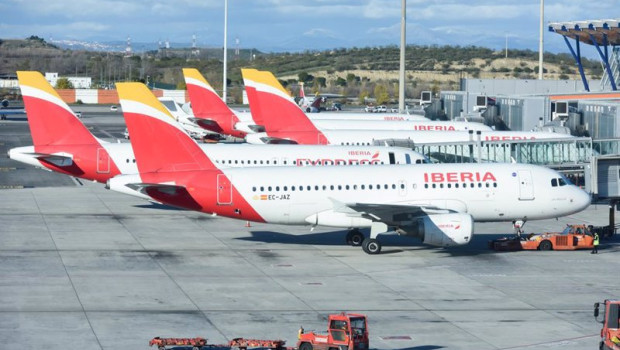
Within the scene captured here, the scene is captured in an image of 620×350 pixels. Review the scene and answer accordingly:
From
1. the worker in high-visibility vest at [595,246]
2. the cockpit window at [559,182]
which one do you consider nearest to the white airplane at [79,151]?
the cockpit window at [559,182]

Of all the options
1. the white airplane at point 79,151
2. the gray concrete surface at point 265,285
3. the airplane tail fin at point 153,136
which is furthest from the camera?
the white airplane at point 79,151

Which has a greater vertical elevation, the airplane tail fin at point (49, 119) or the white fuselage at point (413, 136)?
the airplane tail fin at point (49, 119)

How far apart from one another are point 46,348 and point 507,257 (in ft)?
81.2

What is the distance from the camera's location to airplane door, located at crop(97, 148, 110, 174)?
59.2 meters

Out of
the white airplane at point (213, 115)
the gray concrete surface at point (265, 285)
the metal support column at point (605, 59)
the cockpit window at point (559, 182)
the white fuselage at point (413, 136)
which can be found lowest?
the gray concrete surface at point (265, 285)

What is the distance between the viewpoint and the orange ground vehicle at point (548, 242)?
1993 inches

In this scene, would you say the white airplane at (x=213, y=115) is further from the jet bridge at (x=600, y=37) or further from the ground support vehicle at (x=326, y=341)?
the ground support vehicle at (x=326, y=341)

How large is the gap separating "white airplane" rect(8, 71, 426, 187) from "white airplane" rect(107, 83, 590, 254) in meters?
9.84

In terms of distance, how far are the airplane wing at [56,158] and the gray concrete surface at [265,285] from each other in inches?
129

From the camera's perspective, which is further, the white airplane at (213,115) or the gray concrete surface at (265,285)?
the white airplane at (213,115)

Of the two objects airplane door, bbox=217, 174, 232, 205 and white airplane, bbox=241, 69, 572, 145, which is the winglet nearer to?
white airplane, bbox=241, 69, 572, 145

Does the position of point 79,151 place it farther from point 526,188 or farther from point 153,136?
point 526,188

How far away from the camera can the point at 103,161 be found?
59344 mm

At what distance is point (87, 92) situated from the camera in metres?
192
